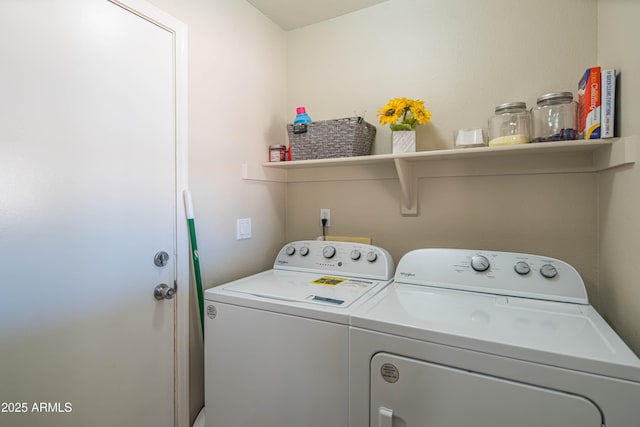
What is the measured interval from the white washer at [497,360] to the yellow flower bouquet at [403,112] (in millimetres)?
769

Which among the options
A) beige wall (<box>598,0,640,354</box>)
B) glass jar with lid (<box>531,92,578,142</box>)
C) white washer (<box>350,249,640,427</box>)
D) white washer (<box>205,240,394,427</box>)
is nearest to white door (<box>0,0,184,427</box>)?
white washer (<box>205,240,394,427</box>)

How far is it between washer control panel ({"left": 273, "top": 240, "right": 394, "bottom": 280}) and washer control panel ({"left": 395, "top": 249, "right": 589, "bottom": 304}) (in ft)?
0.36

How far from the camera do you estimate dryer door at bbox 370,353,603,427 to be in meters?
0.83

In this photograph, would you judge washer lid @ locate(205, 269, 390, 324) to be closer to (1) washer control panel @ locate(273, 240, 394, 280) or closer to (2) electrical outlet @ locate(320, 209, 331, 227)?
(1) washer control panel @ locate(273, 240, 394, 280)

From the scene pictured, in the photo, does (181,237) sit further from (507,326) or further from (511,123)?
(511,123)

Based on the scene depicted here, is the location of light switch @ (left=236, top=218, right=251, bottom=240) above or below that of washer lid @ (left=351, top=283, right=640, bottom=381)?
above

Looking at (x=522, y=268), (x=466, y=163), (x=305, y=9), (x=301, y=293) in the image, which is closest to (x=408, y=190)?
(x=466, y=163)

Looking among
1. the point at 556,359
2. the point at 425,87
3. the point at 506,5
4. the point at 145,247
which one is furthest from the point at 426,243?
the point at 145,247

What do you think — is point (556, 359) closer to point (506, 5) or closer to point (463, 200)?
point (463, 200)

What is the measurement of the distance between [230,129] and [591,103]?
155 centimetres

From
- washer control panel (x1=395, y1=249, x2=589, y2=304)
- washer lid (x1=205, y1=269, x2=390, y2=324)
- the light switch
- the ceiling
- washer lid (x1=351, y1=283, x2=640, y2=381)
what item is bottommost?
washer lid (x1=351, y1=283, x2=640, y2=381)

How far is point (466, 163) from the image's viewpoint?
1665 mm

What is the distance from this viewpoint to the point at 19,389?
3.22 feet

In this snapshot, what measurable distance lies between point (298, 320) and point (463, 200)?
104 cm
